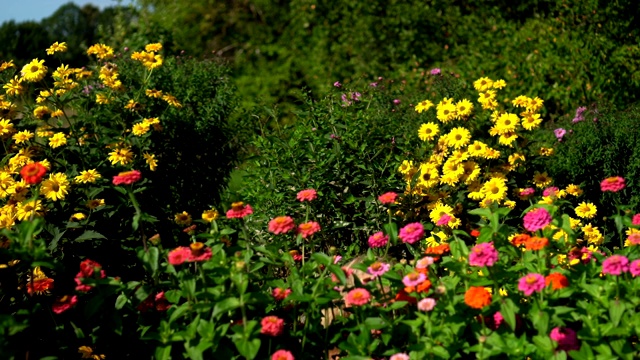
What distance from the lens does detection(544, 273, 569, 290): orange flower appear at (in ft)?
7.65

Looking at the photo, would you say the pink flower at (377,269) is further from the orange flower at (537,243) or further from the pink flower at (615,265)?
the pink flower at (615,265)

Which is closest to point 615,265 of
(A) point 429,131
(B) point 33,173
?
(A) point 429,131

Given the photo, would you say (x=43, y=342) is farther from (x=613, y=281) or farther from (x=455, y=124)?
(x=455, y=124)

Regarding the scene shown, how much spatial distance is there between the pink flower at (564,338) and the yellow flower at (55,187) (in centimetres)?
206

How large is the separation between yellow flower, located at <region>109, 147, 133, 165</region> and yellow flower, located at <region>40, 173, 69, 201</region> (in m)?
0.27

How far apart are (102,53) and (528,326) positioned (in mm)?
2689

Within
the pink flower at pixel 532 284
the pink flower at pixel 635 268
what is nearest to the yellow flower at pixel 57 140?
the pink flower at pixel 532 284

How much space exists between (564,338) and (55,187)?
2.13 metres

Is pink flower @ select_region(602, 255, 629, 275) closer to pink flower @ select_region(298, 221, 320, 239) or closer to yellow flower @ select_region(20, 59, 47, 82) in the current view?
pink flower @ select_region(298, 221, 320, 239)

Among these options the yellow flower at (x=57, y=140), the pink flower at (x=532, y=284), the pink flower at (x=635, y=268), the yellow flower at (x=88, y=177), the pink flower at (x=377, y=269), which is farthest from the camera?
the yellow flower at (x=57, y=140)

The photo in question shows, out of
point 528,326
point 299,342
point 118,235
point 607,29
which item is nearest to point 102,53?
point 118,235

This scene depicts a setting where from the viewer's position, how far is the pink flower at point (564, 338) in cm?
219

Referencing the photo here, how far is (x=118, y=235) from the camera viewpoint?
3414 mm

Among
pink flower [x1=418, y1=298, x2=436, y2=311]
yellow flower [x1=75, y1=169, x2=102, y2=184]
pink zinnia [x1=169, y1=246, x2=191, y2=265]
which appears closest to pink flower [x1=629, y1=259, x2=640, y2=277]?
pink flower [x1=418, y1=298, x2=436, y2=311]
